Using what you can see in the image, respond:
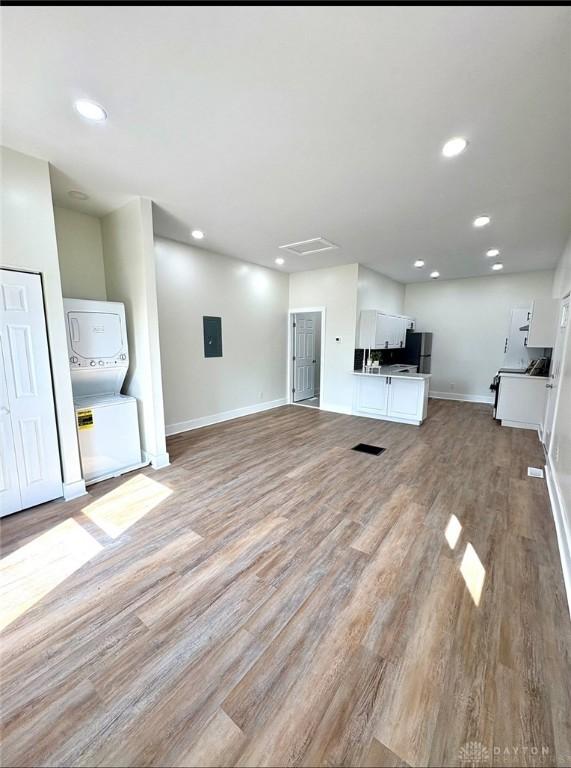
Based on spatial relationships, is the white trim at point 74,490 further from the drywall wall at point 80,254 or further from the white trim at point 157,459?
the drywall wall at point 80,254

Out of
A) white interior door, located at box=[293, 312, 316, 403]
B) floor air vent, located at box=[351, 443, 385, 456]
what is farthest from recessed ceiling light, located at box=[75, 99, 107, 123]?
white interior door, located at box=[293, 312, 316, 403]

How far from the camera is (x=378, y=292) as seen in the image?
6.47 meters

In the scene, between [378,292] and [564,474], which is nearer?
[564,474]

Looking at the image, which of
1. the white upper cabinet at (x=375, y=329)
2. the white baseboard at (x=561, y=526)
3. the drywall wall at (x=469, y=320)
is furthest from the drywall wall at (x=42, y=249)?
the drywall wall at (x=469, y=320)

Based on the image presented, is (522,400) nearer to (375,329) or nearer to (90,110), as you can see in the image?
(375,329)

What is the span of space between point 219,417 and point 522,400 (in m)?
5.34

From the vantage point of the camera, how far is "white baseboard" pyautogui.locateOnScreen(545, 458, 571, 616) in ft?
6.26

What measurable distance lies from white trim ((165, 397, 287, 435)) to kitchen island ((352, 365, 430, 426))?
71.4 inches

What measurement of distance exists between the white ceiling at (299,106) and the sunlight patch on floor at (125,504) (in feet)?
9.88

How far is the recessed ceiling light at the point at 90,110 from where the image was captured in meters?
1.87

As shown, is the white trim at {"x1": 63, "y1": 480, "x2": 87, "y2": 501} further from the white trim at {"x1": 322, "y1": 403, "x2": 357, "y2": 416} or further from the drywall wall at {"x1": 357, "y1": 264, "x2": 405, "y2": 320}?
the drywall wall at {"x1": 357, "y1": 264, "x2": 405, "y2": 320}

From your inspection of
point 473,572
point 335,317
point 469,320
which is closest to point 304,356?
point 335,317

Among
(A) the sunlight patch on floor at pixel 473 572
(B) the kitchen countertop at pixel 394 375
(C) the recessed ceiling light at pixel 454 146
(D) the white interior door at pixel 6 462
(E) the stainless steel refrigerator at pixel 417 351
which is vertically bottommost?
(A) the sunlight patch on floor at pixel 473 572

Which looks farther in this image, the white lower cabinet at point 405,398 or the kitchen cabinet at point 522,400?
the white lower cabinet at point 405,398
